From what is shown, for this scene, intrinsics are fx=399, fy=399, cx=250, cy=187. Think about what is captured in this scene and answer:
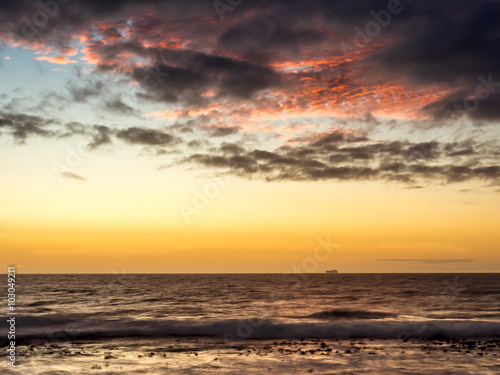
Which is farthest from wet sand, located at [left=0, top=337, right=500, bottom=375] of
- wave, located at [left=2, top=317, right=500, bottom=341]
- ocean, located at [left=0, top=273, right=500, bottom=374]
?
wave, located at [left=2, top=317, right=500, bottom=341]

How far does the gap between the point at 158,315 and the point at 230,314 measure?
8.90 metres

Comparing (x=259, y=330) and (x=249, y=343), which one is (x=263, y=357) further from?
(x=259, y=330)

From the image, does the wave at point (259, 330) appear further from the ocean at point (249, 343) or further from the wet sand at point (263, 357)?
the wet sand at point (263, 357)

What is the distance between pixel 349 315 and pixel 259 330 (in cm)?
1918

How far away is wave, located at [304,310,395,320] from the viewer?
49.5 m

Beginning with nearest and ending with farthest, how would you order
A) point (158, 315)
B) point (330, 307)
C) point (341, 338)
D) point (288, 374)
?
1. point (288, 374)
2. point (341, 338)
3. point (158, 315)
4. point (330, 307)

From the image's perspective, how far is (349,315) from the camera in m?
52.0

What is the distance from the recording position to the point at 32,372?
20.7 metres

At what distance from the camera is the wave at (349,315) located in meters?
49.5

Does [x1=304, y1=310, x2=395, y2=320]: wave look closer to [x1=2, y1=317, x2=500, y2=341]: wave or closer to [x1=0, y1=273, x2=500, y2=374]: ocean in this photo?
[x1=0, y1=273, x2=500, y2=374]: ocean

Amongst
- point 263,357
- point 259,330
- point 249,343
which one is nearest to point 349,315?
point 259,330

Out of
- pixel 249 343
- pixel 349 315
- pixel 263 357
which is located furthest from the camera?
pixel 349 315

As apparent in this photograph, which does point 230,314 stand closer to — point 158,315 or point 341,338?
point 158,315

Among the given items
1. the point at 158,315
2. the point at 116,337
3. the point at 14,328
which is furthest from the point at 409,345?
the point at 14,328
